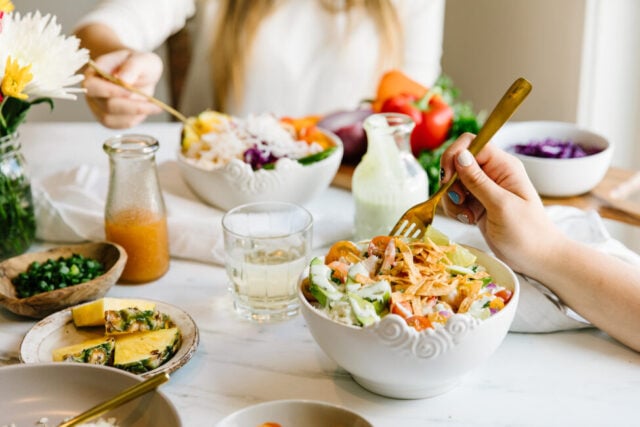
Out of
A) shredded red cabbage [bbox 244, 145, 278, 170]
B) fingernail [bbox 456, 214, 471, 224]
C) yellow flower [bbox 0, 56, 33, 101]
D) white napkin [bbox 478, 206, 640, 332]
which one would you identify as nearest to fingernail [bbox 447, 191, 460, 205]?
fingernail [bbox 456, 214, 471, 224]

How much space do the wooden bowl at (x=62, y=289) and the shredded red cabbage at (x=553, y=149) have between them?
2.92ft

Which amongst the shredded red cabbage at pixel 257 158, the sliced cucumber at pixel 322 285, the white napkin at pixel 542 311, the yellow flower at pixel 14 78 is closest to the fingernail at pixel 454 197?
the white napkin at pixel 542 311

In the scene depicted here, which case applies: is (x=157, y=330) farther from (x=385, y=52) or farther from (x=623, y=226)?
(x=385, y=52)

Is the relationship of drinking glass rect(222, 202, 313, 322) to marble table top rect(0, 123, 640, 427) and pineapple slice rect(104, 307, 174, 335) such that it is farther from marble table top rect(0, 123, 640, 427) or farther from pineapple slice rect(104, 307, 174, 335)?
pineapple slice rect(104, 307, 174, 335)

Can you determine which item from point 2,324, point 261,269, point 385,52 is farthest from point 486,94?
point 2,324

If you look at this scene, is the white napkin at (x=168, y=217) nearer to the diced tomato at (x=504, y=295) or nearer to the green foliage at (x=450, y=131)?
the green foliage at (x=450, y=131)

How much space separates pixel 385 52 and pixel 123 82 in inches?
45.1

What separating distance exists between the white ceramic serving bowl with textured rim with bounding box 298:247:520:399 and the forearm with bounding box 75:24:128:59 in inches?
45.7

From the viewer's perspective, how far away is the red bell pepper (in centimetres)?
184

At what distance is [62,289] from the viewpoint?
1236 mm

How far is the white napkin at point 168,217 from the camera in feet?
4.83

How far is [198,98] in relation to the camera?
8.73 ft

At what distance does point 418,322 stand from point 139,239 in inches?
22.8

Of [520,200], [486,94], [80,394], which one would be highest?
[520,200]
